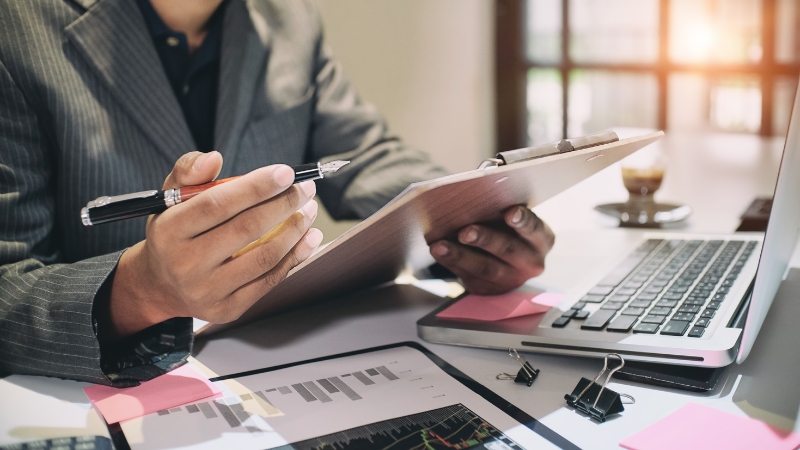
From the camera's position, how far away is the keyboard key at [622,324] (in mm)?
697

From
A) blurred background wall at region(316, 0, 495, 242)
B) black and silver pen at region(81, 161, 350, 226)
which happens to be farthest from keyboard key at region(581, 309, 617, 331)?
blurred background wall at region(316, 0, 495, 242)

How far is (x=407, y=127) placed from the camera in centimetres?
360

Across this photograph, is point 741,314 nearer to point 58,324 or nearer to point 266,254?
point 266,254

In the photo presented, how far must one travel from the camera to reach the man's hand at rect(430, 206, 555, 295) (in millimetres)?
832

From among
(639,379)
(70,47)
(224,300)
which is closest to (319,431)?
(224,300)

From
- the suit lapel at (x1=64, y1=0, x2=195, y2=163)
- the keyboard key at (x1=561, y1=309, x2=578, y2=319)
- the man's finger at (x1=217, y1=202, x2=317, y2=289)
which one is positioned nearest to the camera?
the man's finger at (x1=217, y1=202, x2=317, y2=289)

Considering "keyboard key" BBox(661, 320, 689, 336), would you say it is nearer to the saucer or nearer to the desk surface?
the desk surface

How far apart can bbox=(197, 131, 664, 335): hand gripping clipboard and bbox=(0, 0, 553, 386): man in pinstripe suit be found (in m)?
0.04

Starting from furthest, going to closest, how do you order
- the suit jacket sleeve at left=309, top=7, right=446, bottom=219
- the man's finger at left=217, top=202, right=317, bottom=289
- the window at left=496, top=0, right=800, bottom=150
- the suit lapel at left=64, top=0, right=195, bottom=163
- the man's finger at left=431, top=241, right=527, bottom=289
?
the window at left=496, top=0, right=800, bottom=150 < the suit jacket sleeve at left=309, top=7, right=446, bottom=219 < the suit lapel at left=64, top=0, right=195, bottom=163 < the man's finger at left=431, top=241, right=527, bottom=289 < the man's finger at left=217, top=202, right=317, bottom=289

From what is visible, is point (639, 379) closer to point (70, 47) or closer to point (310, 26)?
point (70, 47)

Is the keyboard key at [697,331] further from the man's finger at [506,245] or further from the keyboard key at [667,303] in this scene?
the man's finger at [506,245]

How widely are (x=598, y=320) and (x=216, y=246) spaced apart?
0.39 metres

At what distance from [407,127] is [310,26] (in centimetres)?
217

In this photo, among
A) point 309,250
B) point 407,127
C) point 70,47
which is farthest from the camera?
point 407,127
